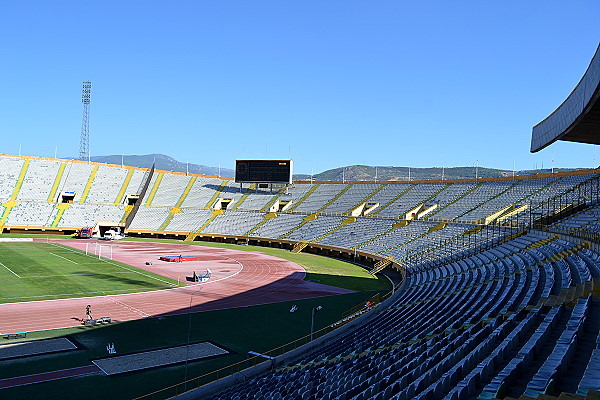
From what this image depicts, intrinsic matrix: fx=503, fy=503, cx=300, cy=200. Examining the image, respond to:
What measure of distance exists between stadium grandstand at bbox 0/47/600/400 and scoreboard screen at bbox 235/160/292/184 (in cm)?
371

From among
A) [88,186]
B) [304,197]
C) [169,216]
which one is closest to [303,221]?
[304,197]

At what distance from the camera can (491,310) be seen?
16.0 m

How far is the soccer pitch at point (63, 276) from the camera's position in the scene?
33.1 metres

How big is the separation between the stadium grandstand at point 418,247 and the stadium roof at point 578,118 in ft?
0.32

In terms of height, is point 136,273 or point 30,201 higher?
point 30,201

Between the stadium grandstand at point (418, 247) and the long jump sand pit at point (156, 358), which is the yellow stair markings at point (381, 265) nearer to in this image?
the stadium grandstand at point (418, 247)

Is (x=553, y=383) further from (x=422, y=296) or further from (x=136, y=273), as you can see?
(x=136, y=273)

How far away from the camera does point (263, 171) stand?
80062 mm

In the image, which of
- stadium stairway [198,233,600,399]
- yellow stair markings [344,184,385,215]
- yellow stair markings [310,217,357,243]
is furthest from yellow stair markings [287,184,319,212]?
stadium stairway [198,233,600,399]

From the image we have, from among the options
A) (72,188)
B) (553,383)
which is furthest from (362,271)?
(72,188)

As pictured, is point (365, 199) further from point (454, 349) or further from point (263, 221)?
point (454, 349)

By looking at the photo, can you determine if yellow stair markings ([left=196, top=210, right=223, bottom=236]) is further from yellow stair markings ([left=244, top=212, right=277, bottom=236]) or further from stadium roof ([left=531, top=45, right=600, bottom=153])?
stadium roof ([left=531, top=45, right=600, bottom=153])

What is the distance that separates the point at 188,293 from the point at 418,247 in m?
24.1

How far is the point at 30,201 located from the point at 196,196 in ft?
80.2
